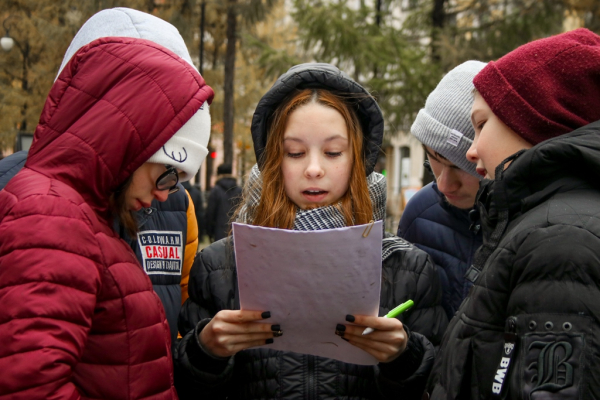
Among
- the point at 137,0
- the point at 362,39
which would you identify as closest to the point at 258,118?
the point at 362,39

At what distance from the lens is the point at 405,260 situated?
2240 mm

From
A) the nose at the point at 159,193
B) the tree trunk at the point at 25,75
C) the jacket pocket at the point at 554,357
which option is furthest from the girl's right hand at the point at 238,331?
the tree trunk at the point at 25,75

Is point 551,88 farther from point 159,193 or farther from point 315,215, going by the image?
point 159,193

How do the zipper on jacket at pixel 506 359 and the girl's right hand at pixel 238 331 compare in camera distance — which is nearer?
the zipper on jacket at pixel 506 359

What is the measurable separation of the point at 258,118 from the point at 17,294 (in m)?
1.19

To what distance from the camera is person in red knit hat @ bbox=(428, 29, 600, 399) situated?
1328 millimetres

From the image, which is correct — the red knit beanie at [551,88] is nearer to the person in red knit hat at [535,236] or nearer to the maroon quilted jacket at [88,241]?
the person in red knit hat at [535,236]

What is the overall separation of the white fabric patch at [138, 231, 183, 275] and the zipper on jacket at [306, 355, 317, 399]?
0.80 m

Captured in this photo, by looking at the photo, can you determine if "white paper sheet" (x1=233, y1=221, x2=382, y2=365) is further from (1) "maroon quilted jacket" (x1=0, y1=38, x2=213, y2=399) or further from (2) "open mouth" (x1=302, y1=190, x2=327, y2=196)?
(2) "open mouth" (x1=302, y1=190, x2=327, y2=196)

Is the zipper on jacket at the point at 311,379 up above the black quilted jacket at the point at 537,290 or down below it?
below

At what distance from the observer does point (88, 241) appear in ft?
5.18

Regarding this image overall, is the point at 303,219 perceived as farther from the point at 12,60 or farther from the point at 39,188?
the point at 12,60

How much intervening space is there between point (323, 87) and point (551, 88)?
2.87 feet

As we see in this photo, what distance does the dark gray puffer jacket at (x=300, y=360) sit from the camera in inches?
81.1
